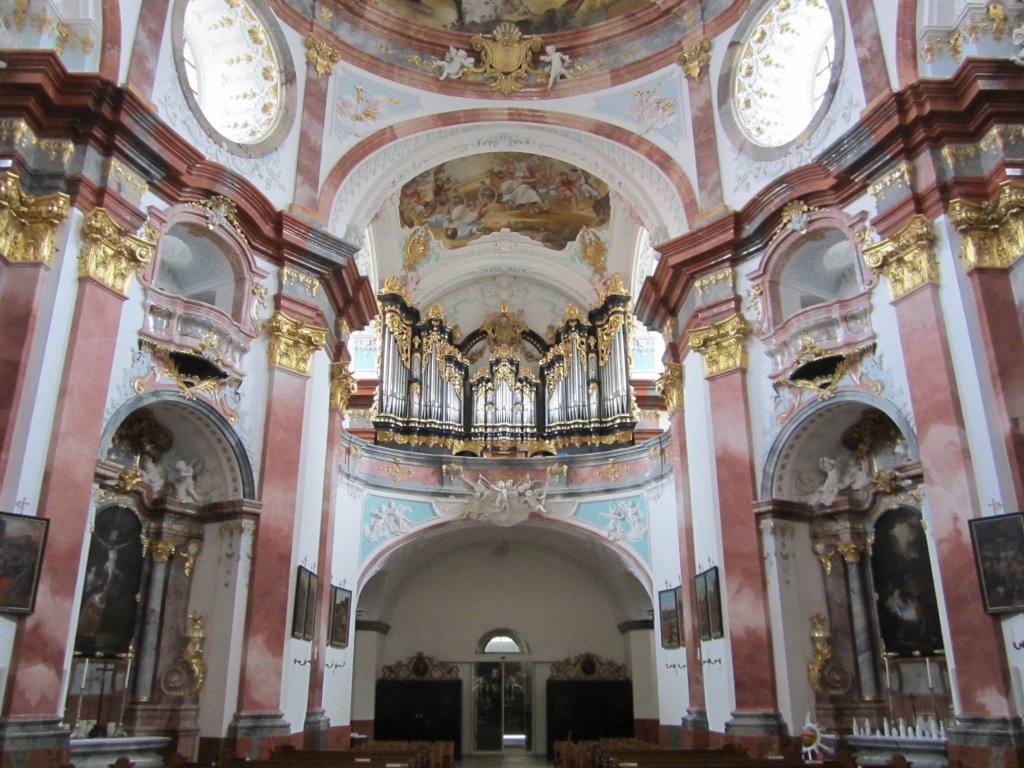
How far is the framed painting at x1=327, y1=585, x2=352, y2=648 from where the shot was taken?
15580 millimetres

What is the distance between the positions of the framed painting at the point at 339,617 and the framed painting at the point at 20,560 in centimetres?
704

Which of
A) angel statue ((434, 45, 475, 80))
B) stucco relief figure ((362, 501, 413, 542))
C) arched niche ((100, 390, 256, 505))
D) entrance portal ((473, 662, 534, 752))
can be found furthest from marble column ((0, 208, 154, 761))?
entrance portal ((473, 662, 534, 752))

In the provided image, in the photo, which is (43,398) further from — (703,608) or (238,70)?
(703,608)

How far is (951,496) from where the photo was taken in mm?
9602

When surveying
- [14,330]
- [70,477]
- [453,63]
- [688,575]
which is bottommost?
[688,575]

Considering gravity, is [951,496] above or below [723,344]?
below

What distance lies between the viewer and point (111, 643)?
1140cm

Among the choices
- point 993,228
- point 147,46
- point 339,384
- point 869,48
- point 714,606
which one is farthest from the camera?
point 339,384

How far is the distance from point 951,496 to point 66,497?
9335 millimetres

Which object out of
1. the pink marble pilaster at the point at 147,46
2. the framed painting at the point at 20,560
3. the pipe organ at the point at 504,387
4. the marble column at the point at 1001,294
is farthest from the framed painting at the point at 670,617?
the pink marble pilaster at the point at 147,46

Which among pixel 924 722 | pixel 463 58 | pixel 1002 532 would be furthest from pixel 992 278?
pixel 463 58

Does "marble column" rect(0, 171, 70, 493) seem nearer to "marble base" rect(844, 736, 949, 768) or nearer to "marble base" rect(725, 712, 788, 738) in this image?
"marble base" rect(725, 712, 788, 738)

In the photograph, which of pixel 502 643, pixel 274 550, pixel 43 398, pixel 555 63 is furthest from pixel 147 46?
pixel 502 643

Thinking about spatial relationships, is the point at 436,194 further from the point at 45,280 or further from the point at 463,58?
the point at 45,280
